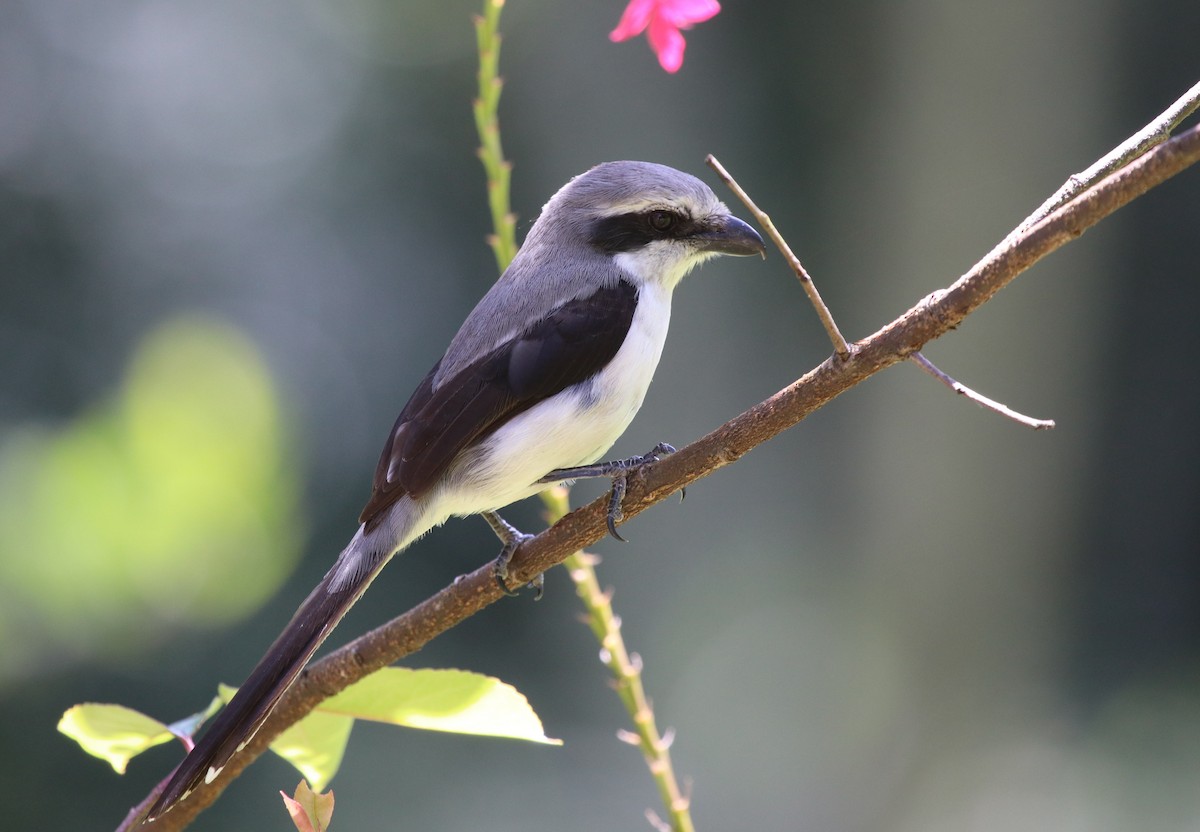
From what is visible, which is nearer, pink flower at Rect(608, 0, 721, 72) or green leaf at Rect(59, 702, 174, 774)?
green leaf at Rect(59, 702, 174, 774)

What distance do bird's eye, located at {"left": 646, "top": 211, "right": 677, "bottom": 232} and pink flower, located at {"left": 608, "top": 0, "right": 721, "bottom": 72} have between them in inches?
40.6

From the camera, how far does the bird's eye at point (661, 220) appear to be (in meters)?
2.71

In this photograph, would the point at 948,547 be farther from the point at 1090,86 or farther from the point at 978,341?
the point at 1090,86

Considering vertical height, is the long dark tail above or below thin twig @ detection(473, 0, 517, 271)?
below

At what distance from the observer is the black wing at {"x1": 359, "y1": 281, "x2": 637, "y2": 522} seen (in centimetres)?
242

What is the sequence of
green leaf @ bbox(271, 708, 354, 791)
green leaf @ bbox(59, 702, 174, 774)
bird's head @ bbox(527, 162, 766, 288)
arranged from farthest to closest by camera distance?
1. bird's head @ bbox(527, 162, 766, 288)
2. green leaf @ bbox(271, 708, 354, 791)
3. green leaf @ bbox(59, 702, 174, 774)

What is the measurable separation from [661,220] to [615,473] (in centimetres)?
85

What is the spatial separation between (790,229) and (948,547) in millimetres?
2145

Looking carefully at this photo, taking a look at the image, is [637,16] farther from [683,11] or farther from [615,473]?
[615,473]

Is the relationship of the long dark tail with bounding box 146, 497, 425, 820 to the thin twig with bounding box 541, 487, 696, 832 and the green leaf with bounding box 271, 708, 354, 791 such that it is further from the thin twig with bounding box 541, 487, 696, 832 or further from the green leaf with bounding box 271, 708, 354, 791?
the thin twig with bounding box 541, 487, 696, 832

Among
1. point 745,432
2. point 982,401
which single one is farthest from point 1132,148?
point 745,432

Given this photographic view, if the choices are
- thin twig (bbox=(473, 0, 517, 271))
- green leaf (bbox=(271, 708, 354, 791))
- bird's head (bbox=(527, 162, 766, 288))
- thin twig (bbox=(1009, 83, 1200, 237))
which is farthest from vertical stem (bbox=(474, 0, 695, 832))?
bird's head (bbox=(527, 162, 766, 288))

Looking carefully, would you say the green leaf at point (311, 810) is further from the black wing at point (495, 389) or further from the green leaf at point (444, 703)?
the black wing at point (495, 389)

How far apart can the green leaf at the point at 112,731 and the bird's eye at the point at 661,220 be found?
67.2 inches
